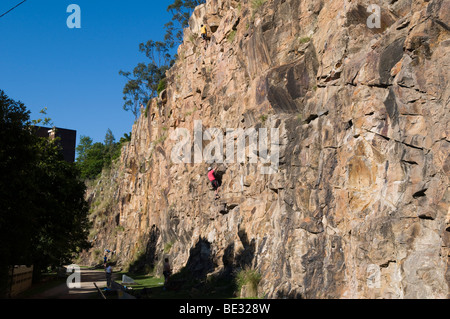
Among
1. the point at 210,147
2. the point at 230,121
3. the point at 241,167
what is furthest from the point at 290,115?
the point at 210,147

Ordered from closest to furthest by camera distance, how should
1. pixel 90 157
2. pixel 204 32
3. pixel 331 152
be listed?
pixel 331 152
pixel 204 32
pixel 90 157

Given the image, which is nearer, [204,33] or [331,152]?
[331,152]

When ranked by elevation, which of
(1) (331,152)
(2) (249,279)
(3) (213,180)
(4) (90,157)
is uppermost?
(4) (90,157)

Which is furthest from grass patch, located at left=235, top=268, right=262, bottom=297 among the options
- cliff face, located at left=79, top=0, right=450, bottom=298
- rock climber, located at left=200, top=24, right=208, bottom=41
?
rock climber, located at left=200, top=24, right=208, bottom=41

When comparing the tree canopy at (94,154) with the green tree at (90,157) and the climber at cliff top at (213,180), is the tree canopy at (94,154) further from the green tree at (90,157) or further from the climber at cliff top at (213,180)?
the climber at cliff top at (213,180)

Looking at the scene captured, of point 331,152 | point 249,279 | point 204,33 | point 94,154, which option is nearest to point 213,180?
point 249,279

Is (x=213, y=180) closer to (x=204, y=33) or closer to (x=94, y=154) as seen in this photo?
(x=204, y=33)

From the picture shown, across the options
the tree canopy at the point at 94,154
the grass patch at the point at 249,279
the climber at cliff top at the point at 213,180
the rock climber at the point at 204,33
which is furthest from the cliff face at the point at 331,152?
the tree canopy at the point at 94,154

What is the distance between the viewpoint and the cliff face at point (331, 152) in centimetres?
1151

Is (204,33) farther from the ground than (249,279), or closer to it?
farther from the ground

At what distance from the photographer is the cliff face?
1151 cm

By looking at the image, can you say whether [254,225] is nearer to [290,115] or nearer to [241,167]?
[241,167]

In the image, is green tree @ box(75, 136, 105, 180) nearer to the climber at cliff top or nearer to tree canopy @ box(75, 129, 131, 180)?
tree canopy @ box(75, 129, 131, 180)

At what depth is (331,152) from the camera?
600 inches
